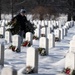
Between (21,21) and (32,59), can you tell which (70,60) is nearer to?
(32,59)

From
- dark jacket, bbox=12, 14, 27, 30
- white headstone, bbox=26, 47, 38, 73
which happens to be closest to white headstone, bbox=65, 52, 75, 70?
white headstone, bbox=26, 47, 38, 73

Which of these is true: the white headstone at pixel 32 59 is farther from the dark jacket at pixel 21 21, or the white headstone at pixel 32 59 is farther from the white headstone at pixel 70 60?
the dark jacket at pixel 21 21

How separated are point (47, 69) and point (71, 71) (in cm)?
109

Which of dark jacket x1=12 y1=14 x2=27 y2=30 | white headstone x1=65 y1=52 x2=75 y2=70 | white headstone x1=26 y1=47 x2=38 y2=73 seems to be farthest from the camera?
dark jacket x1=12 y1=14 x2=27 y2=30

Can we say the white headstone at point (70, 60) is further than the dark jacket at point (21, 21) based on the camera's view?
No

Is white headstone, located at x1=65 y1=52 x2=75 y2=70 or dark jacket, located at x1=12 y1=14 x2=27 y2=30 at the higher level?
dark jacket, located at x1=12 y1=14 x2=27 y2=30

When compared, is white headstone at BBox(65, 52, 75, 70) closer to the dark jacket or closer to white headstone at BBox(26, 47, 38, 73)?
white headstone at BBox(26, 47, 38, 73)

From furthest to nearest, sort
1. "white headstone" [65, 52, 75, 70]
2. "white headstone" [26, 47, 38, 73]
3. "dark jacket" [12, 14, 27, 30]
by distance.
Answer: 1. "dark jacket" [12, 14, 27, 30]
2. "white headstone" [26, 47, 38, 73]
3. "white headstone" [65, 52, 75, 70]

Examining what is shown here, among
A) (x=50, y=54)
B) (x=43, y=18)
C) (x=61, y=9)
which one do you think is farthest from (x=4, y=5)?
(x=50, y=54)

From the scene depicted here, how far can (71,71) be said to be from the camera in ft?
30.6

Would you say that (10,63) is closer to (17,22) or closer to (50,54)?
(50,54)

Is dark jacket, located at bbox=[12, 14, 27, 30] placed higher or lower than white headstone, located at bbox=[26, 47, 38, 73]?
higher

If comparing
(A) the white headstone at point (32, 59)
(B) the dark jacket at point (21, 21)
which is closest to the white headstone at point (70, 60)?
(A) the white headstone at point (32, 59)

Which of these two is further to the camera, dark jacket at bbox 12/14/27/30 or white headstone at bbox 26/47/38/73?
dark jacket at bbox 12/14/27/30
